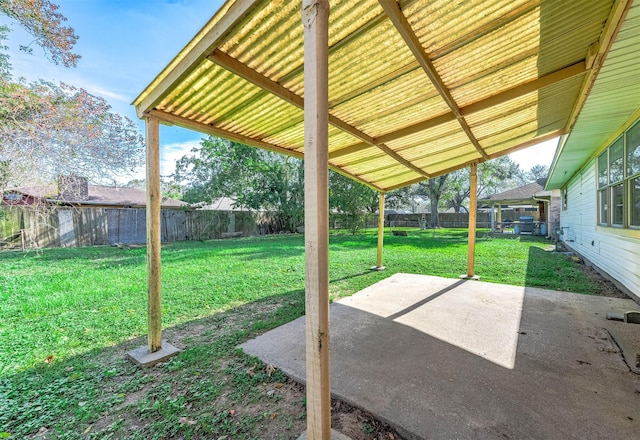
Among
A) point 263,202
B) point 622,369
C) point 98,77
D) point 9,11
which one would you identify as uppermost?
point 98,77

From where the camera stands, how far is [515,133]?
4.43m

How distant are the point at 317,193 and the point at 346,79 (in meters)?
1.55

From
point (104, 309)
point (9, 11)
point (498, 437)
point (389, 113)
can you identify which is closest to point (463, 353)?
point (498, 437)

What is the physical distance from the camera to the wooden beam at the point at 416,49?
5.36 ft

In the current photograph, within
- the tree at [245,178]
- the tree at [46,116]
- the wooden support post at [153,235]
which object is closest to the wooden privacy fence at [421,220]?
the tree at [245,178]

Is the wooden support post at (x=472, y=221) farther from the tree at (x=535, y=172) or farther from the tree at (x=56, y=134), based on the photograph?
the tree at (x=535, y=172)

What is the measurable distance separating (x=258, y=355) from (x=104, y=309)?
286 centimetres

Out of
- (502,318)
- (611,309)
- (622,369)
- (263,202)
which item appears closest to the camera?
(622,369)

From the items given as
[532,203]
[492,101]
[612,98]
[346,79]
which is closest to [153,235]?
[346,79]

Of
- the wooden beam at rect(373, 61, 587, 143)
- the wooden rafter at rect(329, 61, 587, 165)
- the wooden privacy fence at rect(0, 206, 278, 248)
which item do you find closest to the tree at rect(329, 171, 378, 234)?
the wooden privacy fence at rect(0, 206, 278, 248)

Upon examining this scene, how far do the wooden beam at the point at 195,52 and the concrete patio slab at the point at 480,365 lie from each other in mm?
2440

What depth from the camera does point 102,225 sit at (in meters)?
11.9

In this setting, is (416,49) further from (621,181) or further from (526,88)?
(621,181)

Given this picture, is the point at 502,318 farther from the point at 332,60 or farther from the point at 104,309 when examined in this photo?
the point at 104,309
